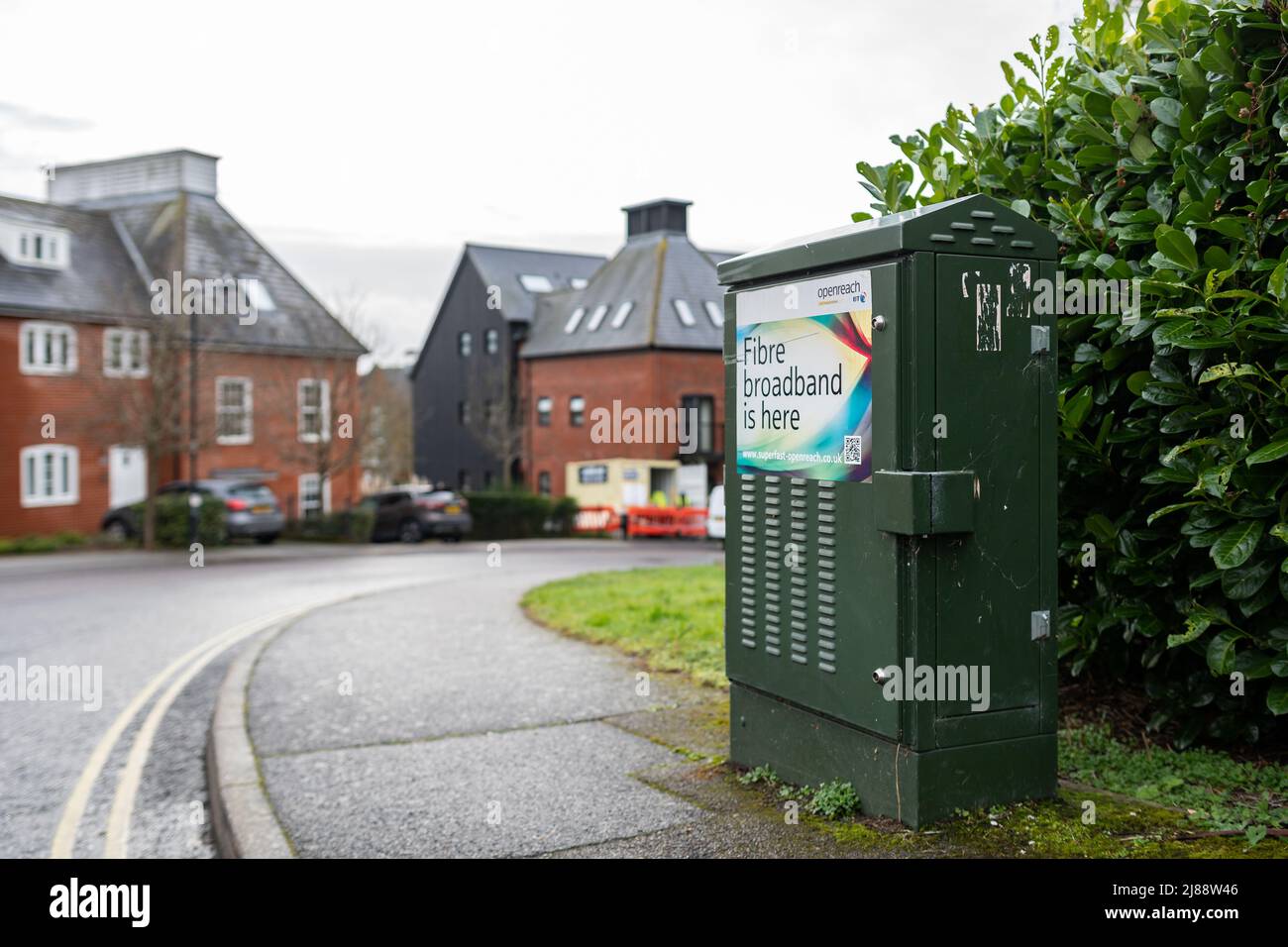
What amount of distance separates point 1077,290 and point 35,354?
3273 centimetres

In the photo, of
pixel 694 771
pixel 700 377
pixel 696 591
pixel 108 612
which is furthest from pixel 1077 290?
pixel 700 377

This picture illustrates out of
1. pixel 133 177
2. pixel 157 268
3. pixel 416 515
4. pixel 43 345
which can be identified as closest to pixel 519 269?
pixel 133 177

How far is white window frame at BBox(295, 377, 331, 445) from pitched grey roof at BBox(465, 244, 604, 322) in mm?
15861

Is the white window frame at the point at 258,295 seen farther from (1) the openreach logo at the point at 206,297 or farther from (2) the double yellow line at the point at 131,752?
(2) the double yellow line at the point at 131,752

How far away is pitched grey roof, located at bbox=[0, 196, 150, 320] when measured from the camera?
1251 inches

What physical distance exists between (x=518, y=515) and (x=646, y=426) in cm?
994

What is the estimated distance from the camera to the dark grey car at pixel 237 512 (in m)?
29.1

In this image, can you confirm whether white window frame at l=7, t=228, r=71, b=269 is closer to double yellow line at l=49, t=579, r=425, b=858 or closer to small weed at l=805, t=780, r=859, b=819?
double yellow line at l=49, t=579, r=425, b=858

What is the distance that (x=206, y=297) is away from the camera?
34438mm

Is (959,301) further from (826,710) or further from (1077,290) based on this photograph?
(826,710)

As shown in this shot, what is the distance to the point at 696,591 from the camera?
12703mm

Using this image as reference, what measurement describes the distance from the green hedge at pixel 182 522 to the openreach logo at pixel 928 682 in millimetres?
26318

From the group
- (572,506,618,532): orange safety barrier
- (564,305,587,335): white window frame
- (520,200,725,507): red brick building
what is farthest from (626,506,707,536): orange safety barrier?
(564,305,587,335): white window frame

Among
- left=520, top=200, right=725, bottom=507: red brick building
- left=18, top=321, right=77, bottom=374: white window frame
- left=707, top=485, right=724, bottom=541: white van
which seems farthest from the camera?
left=520, top=200, right=725, bottom=507: red brick building
